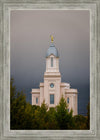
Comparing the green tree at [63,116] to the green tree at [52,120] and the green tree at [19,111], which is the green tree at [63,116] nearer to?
the green tree at [52,120]

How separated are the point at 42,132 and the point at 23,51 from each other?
1.33 meters

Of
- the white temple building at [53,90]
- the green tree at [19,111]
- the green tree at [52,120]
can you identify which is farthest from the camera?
the white temple building at [53,90]

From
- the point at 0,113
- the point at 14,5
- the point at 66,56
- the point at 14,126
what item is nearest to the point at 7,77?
the point at 0,113

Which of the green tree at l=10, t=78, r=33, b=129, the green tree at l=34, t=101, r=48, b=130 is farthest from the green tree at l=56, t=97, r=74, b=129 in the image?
the green tree at l=10, t=78, r=33, b=129

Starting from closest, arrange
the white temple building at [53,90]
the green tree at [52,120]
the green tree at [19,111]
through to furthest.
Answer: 1. the green tree at [19,111]
2. the green tree at [52,120]
3. the white temple building at [53,90]

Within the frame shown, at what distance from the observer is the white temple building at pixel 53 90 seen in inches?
125

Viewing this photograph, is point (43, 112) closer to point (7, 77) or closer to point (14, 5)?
point (7, 77)

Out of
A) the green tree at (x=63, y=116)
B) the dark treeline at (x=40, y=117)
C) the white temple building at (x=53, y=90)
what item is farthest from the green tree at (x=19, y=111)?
the green tree at (x=63, y=116)

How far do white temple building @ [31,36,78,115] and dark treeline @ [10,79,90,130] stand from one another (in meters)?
0.08

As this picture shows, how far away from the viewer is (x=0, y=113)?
244 cm

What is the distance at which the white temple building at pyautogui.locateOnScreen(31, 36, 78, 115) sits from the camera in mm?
3180

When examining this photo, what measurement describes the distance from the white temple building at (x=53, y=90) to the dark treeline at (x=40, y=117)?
0.08 m

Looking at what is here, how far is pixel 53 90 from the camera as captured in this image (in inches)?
129

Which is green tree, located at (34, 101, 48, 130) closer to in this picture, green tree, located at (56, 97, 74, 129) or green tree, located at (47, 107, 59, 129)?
green tree, located at (47, 107, 59, 129)
